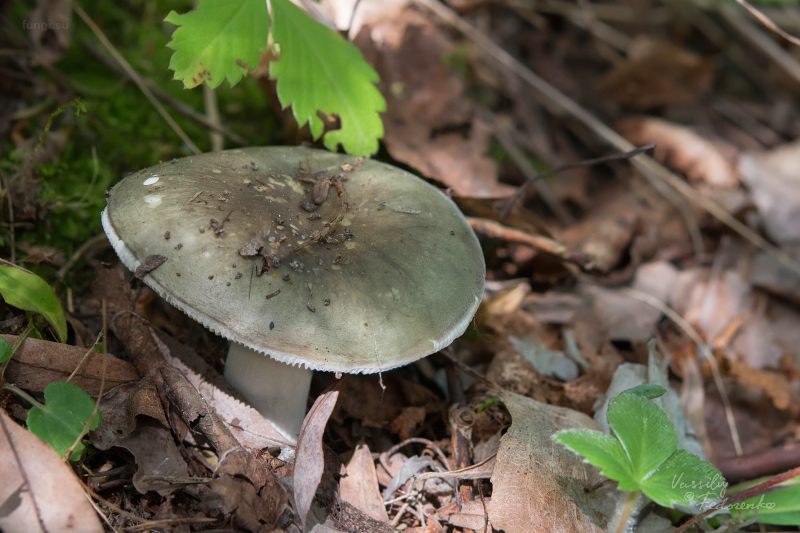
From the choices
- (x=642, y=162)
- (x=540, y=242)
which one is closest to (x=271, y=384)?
(x=540, y=242)

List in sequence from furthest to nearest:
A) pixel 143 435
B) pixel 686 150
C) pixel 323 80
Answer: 1. pixel 686 150
2. pixel 323 80
3. pixel 143 435

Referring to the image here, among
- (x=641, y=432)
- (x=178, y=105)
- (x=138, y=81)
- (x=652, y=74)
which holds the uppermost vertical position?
(x=138, y=81)

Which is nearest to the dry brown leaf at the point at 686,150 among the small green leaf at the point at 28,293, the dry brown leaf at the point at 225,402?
the dry brown leaf at the point at 225,402

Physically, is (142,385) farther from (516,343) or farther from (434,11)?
(434,11)

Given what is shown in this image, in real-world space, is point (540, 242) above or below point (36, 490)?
below

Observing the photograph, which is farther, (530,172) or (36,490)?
(530,172)

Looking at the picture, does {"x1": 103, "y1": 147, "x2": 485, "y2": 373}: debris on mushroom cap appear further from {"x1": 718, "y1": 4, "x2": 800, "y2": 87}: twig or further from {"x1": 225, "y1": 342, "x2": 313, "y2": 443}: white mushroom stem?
{"x1": 718, "y1": 4, "x2": 800, "y2": 87}: twig

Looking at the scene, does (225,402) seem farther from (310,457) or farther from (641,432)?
(641,432)

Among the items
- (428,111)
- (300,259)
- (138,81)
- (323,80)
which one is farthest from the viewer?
Result: (428,111)
